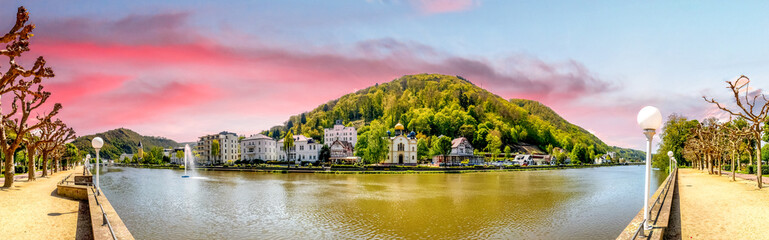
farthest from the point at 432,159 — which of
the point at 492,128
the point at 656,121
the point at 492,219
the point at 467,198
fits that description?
the point at 656,121

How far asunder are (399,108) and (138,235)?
169 m

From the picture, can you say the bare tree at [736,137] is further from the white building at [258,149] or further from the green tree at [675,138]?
the white building at [258,149]

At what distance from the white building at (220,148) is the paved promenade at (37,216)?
101m

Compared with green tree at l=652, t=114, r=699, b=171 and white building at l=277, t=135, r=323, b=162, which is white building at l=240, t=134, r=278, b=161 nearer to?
white building at l=277, t=135, r=323, b=162

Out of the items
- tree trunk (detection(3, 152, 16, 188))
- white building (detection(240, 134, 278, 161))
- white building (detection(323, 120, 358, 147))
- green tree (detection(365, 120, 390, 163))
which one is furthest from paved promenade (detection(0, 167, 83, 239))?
white building (detection(323, 120, 358, 147))

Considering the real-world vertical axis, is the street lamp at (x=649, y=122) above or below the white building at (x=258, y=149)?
above

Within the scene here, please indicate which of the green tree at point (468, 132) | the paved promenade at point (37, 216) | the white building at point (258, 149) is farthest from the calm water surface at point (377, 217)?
the green tree at point (468, 132)

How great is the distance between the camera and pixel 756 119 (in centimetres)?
2105

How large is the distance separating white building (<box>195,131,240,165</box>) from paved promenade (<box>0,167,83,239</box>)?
330 ft

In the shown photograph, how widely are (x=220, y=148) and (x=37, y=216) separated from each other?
108925 millimetres

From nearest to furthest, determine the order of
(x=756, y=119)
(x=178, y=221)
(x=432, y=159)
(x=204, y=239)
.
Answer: (x=204, y=239)
(x=178, y=221)
(x=756, y=119)
(x=432, y=159)

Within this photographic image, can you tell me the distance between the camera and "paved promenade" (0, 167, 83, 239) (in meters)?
11.7

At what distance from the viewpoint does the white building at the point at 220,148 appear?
117500mm

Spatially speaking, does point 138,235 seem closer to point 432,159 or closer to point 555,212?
point 555,212
